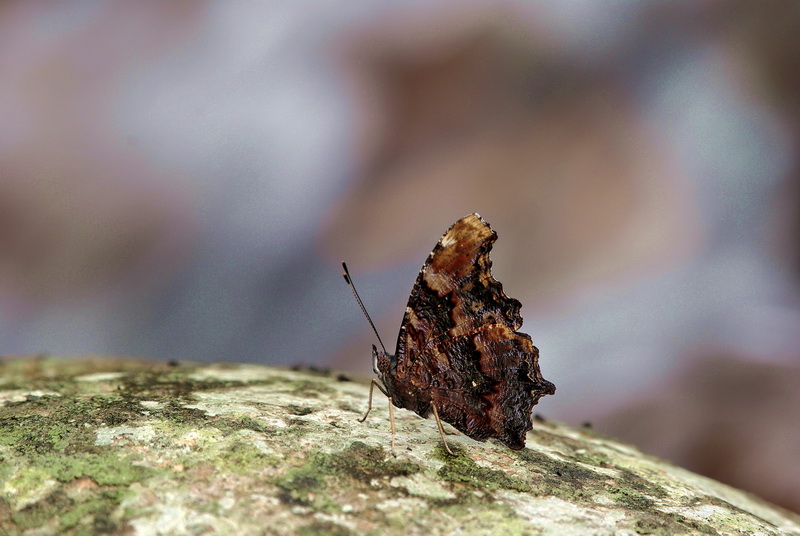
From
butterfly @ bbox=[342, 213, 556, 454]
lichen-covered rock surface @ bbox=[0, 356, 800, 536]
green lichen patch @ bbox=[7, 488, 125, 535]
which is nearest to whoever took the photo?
green lichen patch @ bbox=[7, 488, 125, 535]

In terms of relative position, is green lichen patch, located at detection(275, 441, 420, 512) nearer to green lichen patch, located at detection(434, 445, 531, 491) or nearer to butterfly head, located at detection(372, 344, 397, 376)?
green lichen patch, located at detection(434, 445, 531, 491)

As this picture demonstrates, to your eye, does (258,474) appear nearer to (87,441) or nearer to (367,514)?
(367,514)

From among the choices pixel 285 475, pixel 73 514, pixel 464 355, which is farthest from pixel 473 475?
pixel 73 514

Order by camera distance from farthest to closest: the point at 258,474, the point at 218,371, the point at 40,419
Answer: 1. the point at 218,371
2. the point at 40,419
3. the point at 258,474

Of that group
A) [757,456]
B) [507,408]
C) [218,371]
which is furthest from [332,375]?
[757,456]

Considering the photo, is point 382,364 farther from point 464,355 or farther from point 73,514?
point 73,514

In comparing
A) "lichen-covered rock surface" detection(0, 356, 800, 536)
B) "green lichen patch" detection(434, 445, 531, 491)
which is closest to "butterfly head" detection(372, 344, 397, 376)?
"lichen-covered rock surface" detection(0, 356, 800, 536)
